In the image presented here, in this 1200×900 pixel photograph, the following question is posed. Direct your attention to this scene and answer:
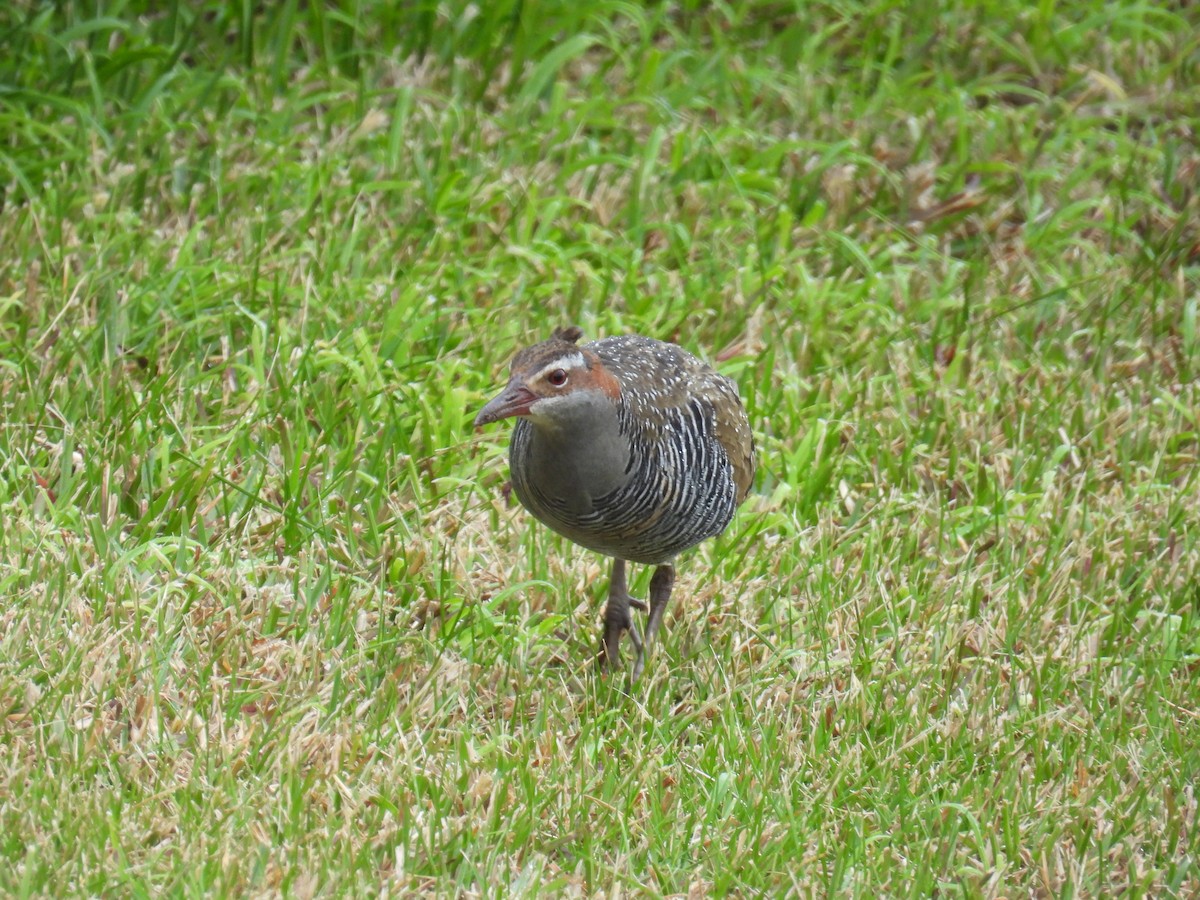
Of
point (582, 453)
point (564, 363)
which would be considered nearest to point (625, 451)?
point (582, 453)

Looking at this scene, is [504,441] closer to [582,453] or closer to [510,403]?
[582,453]

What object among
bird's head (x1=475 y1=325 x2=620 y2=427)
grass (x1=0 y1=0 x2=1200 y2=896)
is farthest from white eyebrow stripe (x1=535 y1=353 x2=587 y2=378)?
grass (x1=0 y1=0 x2=1200 y2=896)

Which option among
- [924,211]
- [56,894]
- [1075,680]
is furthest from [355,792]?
[924,211]

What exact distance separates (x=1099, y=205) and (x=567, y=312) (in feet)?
8.92

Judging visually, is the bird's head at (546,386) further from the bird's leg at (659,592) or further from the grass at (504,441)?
the bird's leg at (659,592)

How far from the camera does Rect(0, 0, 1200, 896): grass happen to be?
13.2ft

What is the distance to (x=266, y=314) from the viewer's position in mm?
5883

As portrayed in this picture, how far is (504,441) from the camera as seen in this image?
5668 millimetres

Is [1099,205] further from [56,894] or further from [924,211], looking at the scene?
[56,894]

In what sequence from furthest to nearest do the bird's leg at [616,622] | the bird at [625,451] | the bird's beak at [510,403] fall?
the bird's leg at [616,622]
the bird at [625,451]
the bird's beak at [510,403]

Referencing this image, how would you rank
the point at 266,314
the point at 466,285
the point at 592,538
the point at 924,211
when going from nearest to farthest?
the point at 592,538 < the point at 266,314 < the point at 466,285 < the point at 924,211

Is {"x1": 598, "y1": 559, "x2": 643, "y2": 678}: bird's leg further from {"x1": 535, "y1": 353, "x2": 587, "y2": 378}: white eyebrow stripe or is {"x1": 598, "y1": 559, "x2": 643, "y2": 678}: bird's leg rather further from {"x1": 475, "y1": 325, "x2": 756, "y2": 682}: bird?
{"x1": 535, "y1": 353, "x2": 587, "y2": 378}: white eyebrow stripe

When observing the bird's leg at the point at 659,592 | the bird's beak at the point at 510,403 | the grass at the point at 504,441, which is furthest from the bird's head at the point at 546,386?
the bird's leg at the point at 659,592

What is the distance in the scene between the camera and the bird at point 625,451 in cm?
411
